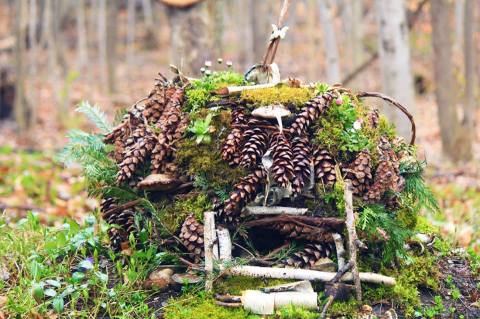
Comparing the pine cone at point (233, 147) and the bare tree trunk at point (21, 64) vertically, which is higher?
the bare tree trunk at point (21, 64)

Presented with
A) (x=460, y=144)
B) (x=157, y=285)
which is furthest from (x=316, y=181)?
(x=460, y=144)

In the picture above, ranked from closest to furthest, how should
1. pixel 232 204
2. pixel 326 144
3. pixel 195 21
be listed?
pixel 232 204, pixel 326 144, pixel 195 21

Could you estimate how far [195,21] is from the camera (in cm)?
725

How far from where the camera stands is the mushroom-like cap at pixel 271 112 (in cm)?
270

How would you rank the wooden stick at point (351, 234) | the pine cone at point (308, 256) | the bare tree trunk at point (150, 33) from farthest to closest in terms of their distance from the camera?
1. the bare tree trunk at point (150, 33)
2. the pine cone at point (308, 256)
3. the wooden stick at point (351, 234)

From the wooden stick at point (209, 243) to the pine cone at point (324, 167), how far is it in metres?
0.53

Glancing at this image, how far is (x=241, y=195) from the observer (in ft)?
8.28

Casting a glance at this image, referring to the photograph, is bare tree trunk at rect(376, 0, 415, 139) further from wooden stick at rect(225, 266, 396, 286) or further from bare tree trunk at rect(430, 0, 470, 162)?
wooden stick at rect(225, 266, 396, 286)

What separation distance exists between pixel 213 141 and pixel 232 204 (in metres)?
0.39

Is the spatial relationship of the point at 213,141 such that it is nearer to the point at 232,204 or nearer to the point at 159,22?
the point at 232,204

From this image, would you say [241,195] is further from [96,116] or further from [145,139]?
[96,116]

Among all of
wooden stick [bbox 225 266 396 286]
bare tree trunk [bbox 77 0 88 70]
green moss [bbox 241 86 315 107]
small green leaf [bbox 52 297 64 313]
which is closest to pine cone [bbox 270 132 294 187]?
green moss [bbox 241 86 315 107]

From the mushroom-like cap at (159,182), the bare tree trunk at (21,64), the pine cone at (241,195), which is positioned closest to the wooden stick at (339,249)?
the pine cone at (241,195)

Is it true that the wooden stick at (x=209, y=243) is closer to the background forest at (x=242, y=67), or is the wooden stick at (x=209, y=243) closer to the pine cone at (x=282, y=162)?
the pine cone at (x=282, y=162)
